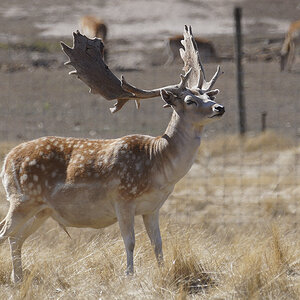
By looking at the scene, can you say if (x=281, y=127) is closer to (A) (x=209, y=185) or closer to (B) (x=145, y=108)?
(B) (x=145, y=108)

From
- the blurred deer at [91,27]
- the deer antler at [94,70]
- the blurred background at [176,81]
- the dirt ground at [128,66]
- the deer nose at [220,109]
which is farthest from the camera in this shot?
the dirt ground at [128,66]

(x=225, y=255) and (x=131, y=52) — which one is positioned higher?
(x=225, y=255)

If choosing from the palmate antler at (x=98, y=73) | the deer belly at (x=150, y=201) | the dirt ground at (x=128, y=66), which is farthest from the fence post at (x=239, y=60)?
the deer belly at (x=150, y=201)

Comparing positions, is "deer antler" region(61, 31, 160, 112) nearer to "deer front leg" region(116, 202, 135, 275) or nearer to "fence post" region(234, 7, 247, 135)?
"deer front leg" region(116, 202, 135, 275)

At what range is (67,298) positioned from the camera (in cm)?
568

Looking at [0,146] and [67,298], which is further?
[0,146]

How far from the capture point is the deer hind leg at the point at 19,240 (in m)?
6.38

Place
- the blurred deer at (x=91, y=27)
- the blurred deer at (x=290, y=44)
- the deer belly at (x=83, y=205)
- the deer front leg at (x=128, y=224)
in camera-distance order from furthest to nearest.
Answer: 1. the blurred deer at (x=290, y=44)
2. the blurred deer at (x=91, y=27)
3. the deer belly at (x=83, y=205)
4. the deer front leg at (x=128, y=224)

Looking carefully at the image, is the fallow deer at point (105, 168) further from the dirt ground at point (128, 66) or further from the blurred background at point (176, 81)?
the dirt ground at point (128, 66)

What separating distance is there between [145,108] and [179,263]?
11765mm

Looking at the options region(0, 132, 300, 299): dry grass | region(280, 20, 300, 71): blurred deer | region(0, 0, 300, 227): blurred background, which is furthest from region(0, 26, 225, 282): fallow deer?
region(280, 20, 300, 71): blurred deer

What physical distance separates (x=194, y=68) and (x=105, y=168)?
1.14 m

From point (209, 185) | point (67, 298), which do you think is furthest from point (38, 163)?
point (209, 185)

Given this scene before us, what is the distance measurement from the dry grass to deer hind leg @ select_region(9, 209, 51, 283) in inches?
4.6
